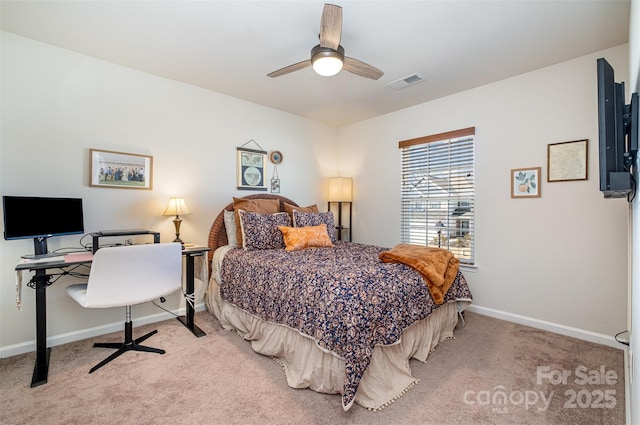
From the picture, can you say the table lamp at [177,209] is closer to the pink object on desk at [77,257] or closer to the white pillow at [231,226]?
the white pillow at [231,226]

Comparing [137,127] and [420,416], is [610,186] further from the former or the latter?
[137,127]

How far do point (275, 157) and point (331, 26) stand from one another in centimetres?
239

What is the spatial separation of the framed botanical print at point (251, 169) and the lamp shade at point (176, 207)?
862 millimetres

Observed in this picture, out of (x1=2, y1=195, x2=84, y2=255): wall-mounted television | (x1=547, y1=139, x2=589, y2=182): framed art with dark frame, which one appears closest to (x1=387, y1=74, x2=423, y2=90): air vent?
(x1=547, y1=139, x2=589, y2=182): framed art with dark frame

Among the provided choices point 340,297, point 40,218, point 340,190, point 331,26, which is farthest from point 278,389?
point 340,190

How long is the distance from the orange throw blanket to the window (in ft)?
3.30

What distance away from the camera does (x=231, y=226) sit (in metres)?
3.32

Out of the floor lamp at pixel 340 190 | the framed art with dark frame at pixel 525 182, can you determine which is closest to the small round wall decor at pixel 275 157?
the floor lamp at pixel 340 190

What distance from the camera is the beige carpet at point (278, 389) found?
1.68m

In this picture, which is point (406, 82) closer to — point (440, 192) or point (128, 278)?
point (440, 192)

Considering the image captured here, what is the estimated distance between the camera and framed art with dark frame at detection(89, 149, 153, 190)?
9.01ft

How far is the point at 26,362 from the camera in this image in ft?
7.41

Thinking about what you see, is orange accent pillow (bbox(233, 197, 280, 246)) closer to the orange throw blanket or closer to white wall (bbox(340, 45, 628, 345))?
the orange throw blanket

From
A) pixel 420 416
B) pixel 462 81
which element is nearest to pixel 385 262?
pixel 420 416
